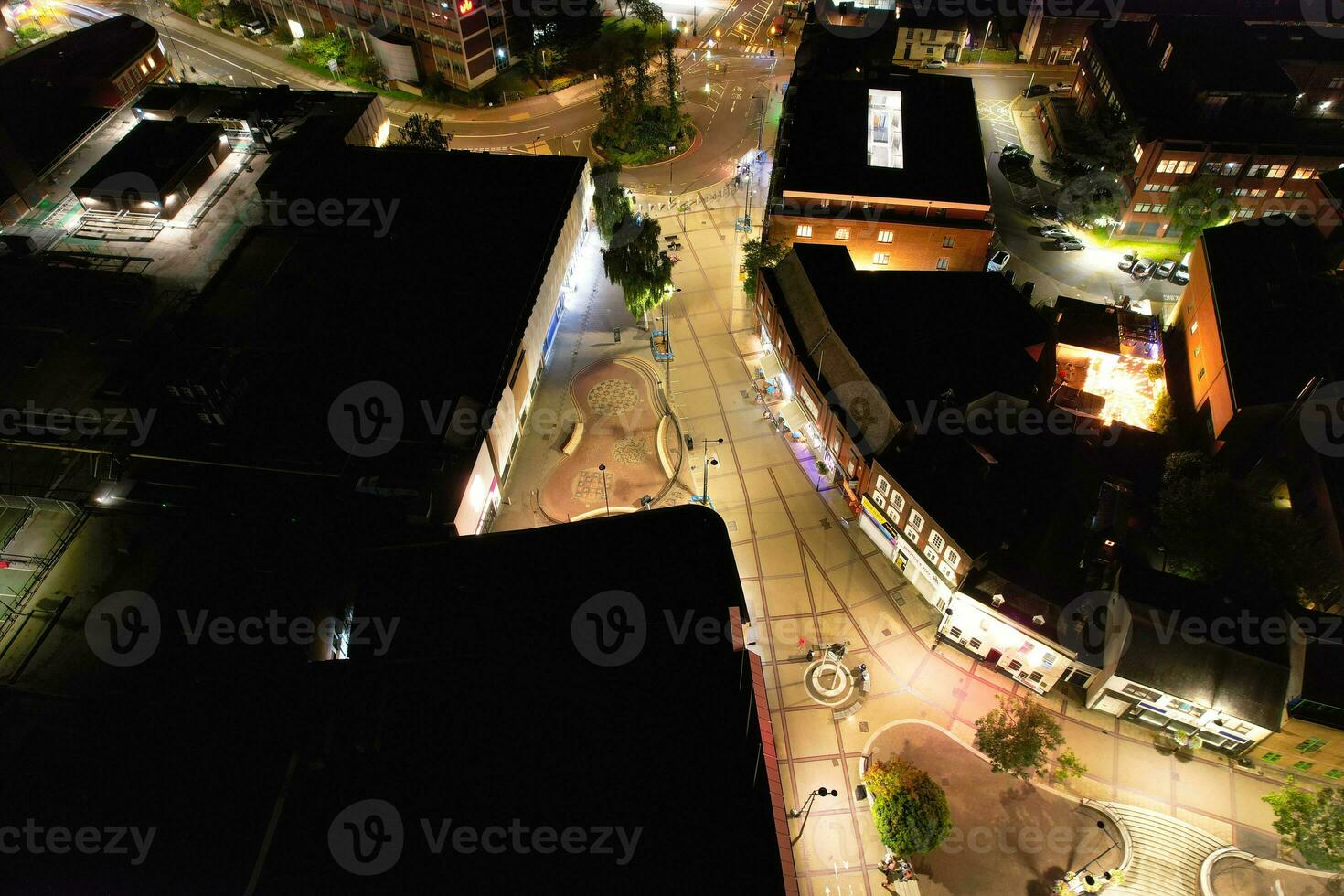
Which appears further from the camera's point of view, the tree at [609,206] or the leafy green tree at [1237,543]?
the tree at [609,206]

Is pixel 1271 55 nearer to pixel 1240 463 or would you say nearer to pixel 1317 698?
pixel 1240 463

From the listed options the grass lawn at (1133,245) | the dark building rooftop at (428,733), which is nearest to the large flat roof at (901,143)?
the grass lawn at (1133,245)

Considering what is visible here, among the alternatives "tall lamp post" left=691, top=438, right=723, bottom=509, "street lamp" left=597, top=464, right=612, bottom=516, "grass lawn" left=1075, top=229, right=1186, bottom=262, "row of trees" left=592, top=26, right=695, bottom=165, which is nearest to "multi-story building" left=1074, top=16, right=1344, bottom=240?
"grass lawn" left=1075, top=229, right=1186, bottom=262

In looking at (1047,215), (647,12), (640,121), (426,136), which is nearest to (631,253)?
(426,136)

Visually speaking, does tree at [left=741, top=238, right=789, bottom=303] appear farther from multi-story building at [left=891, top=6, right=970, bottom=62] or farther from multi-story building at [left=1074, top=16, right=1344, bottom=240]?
multi-story building at [left=891, top=6, right=970, bottom=62]

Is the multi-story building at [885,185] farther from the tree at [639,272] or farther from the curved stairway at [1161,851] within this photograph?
the curved stairway at [1161,851]

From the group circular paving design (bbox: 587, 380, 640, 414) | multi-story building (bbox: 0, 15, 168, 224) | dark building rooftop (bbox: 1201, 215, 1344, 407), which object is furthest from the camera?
multi-story building (bbox: 0, 15, 168, 224)
